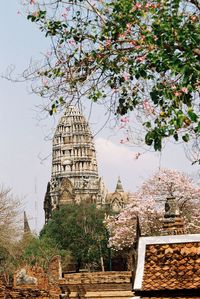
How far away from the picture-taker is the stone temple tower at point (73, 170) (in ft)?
304

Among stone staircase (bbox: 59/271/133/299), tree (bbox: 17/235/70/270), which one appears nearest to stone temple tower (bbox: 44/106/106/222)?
tree (bbox: 17/235/70/270)

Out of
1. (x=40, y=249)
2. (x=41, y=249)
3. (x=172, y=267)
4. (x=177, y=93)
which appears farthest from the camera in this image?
(x=40, y=249)

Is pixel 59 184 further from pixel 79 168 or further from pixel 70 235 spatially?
pixel 70 235

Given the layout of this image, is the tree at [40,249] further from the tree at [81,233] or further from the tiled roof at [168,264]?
the tiled roof at [168,264]

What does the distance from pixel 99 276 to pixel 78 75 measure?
1341 centimetres

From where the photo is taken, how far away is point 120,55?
1034 cm

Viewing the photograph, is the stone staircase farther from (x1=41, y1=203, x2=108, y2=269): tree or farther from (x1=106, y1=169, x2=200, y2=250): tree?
(x1=41, y1=203, x2=108, y2=269): tree

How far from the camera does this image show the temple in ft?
304

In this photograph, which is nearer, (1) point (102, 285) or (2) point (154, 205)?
(1) point (102, 285)

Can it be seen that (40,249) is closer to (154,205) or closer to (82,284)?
(154,205)

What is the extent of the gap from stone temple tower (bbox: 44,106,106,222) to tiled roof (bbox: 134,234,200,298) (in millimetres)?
78633

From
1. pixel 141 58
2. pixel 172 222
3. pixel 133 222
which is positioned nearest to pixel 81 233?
pixel 133 222

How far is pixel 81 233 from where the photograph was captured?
65.6 m

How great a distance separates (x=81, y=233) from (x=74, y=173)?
30.8 m
